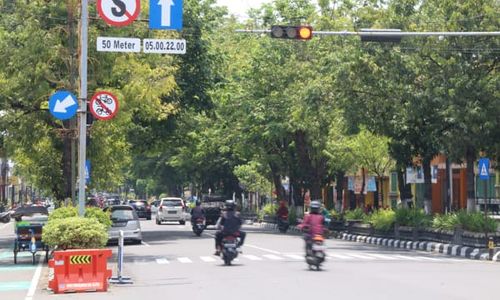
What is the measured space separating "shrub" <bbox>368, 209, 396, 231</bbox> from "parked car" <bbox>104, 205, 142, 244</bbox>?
1040 cm

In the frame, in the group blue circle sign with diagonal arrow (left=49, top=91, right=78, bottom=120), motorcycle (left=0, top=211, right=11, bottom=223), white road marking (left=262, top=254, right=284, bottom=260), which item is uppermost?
blue circle sign with diagonal arrow (left=49, top=91, right=78, bottom=120)

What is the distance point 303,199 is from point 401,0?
25.6 m

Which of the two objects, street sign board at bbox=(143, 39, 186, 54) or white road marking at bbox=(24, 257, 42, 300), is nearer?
white road marking at bbox=(24, 257, 42, 300)

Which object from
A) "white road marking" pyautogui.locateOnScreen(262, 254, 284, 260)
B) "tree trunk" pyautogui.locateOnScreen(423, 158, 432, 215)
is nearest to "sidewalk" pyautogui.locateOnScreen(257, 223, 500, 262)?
"tree trunk" pyautogui.locateOnScreen(423, 158, 432, 215)

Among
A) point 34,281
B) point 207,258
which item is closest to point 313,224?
point 207,258

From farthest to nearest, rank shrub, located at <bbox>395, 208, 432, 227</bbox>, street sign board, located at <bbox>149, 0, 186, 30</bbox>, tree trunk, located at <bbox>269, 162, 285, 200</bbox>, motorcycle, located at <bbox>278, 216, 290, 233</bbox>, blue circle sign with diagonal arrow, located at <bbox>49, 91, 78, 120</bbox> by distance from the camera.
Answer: tree trunk, located at <bbox>269, 162, 285, 200</bbox> < motorcycle, located at <bbox>278, 216, 290, 233</bbox> < shrub, located at <bbox>395, 208, 432, 227</bbox> < blue circle sign with diagonal arrow, located at <bbox>49, 91, 78, 120</bbox> < street sign board, located at <bbox>149, 0, 186, 30</bbox>

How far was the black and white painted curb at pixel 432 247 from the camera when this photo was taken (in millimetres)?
26797

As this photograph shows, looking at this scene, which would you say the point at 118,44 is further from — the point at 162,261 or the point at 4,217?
the point at 4,217

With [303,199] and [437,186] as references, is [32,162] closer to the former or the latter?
[303,199]

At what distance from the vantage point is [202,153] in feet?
203

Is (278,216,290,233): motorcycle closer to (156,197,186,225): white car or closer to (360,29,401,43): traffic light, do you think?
(156,197,186,225): white car

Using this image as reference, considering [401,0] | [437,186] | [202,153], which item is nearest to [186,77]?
[401,0]

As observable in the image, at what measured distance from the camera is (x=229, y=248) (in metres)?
21.9

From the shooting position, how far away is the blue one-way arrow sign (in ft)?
57.4
